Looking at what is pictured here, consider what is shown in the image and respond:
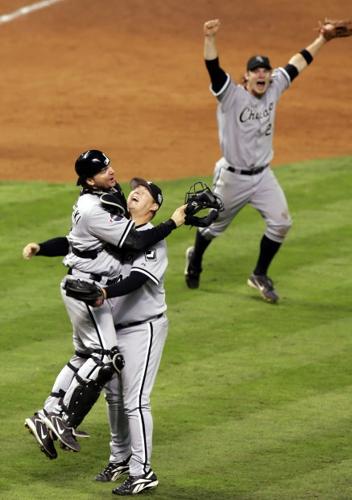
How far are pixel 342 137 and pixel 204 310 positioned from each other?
25.9 feet

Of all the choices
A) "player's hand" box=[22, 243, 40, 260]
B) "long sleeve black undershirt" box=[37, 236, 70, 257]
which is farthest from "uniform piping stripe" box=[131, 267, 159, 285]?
"player's hand" box=[22, 243, 40, 260]

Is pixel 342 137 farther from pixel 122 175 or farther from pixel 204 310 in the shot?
pixel 204 310

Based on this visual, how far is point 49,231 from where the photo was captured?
48.4ft

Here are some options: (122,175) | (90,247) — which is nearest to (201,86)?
(122,175)

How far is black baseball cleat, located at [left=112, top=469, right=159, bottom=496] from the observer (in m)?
8.53

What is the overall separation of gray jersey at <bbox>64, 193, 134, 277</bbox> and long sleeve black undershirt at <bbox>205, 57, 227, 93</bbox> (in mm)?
4122

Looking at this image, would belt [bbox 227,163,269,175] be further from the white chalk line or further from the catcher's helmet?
the white chalk line

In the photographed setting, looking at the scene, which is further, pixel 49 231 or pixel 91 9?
pixel 91 9

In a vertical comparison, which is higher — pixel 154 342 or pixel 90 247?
pixel 90 247

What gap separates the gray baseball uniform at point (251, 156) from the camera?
13.0 meters

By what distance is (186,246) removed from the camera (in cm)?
1473

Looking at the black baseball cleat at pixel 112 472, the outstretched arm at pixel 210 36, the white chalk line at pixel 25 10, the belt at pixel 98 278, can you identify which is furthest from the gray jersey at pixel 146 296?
the white chalk line at pixel 25 10

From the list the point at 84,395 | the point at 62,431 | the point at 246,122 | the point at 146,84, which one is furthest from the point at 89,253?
the point at 146,84

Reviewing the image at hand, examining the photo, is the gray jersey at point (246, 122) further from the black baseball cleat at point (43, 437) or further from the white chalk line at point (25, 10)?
the white chalk line at point (25, 10)
